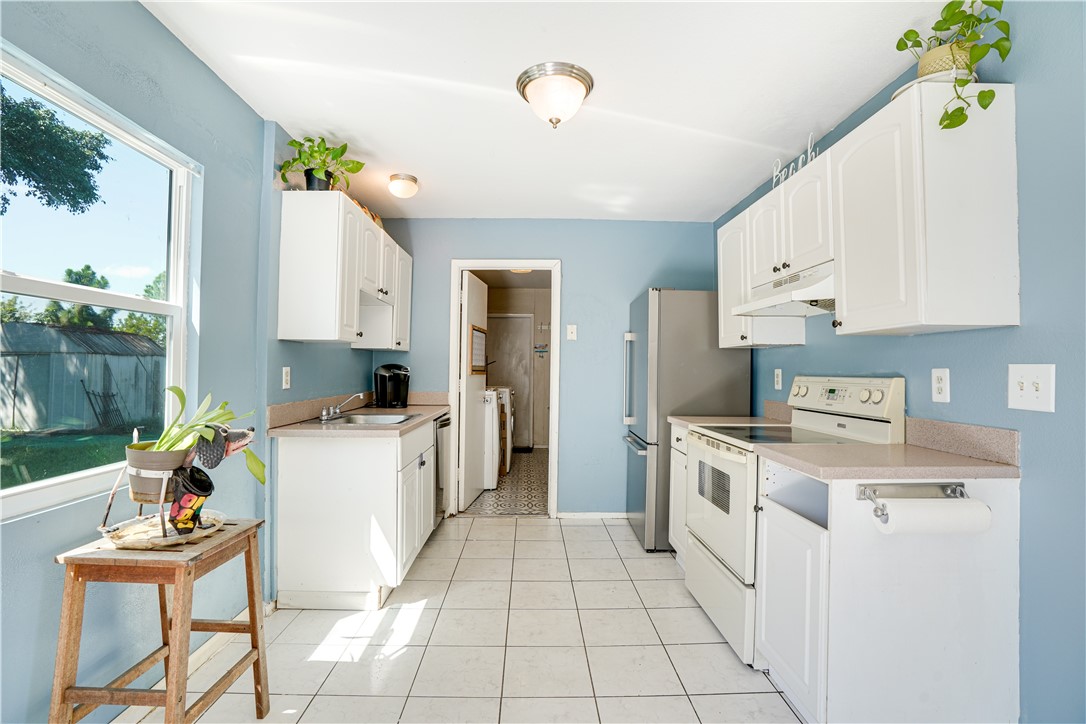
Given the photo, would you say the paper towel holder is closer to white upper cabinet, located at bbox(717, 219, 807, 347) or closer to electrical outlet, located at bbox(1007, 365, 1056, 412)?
electrical outlet, located at bbox(1007, 365, 1056, 412)

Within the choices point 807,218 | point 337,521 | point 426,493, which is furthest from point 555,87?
point 426,493

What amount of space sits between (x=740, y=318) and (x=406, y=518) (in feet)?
6.98

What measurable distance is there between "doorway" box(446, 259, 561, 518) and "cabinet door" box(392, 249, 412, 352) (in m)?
0.34

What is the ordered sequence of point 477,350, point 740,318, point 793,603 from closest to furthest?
point 793,603 < point 740,318 < point 477,350

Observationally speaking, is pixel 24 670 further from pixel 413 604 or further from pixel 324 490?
pixel 413 604

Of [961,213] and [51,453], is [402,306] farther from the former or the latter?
[961,213]

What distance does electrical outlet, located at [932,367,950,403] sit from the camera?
159 cm

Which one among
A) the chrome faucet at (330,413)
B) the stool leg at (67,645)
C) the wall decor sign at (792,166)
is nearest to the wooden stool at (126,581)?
the stool leg at (67,645)

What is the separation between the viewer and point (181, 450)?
4.31 ft

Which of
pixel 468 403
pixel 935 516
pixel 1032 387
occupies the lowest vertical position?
pixel 935 516

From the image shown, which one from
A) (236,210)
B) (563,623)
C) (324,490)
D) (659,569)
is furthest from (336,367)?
(659,569)

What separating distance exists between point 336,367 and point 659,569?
241cm

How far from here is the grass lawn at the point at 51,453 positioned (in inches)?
47.4

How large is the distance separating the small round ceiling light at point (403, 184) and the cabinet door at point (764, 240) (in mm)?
1985
